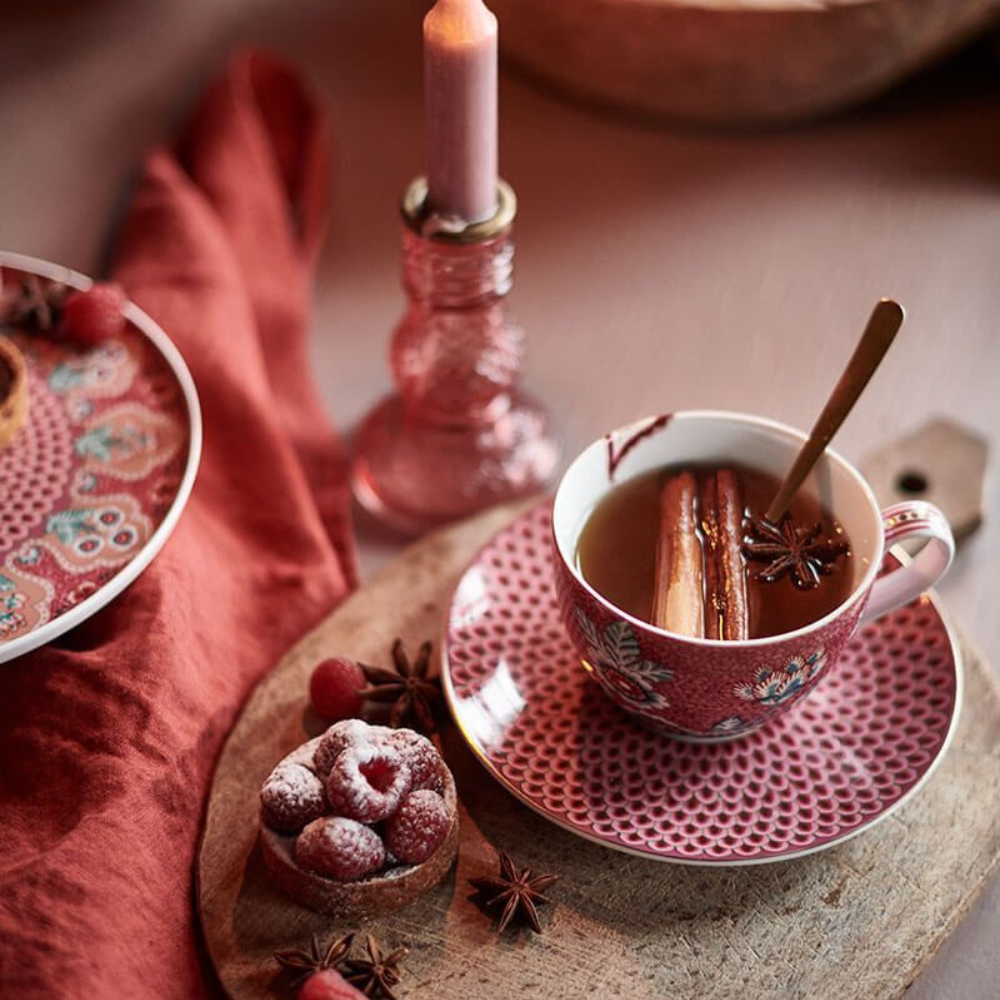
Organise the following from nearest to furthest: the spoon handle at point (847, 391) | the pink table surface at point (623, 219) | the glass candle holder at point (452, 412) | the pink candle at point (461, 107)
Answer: the spoon handle at point (847, 391) → the pink candle at point (461, 107) → the glass candle holder at point (452, 412) → the pink table surface at point (623, 219)

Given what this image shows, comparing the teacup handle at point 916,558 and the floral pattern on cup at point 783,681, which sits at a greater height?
the teacup handle at point 916,558

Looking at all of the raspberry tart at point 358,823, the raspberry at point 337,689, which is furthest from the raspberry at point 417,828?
the raspberry at point 337,689

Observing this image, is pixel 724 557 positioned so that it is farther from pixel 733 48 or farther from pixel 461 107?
pixel 733 48

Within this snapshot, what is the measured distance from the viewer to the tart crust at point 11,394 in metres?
1.03

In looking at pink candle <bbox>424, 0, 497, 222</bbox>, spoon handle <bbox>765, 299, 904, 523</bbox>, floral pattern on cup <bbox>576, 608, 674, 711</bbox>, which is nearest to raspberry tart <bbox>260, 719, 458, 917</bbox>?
floral pattern on cup <bbox>576, 608, 674, 711</bbox>

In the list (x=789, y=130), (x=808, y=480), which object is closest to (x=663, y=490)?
(x=808, y=480)

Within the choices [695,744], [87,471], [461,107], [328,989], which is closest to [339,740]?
[328,989]

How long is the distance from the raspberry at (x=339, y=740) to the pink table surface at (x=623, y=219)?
32cm

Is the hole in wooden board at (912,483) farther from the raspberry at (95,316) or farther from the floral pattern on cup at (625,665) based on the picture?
the raspberry at (95,316)

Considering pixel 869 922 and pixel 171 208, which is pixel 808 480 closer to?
A: pixel 869 922

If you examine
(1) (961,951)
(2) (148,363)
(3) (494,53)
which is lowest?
(1) (961,951)

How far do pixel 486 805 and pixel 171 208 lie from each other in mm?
738

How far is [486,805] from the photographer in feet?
2.89

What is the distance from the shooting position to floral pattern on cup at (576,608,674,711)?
813mm
